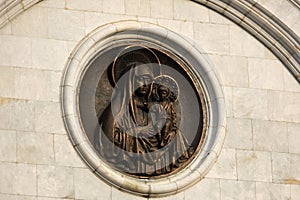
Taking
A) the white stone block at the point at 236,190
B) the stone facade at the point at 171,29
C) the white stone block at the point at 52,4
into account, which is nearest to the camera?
the stone facade at the point at 171,29

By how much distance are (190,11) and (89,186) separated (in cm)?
274

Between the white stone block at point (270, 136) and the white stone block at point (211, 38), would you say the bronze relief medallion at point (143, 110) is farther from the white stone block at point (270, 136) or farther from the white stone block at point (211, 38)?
the white stone block at point (270, 136)

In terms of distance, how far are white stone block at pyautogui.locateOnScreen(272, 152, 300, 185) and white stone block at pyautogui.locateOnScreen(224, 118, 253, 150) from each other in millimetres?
378

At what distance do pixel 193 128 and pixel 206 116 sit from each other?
224 millimetres

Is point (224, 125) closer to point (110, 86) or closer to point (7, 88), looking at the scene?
point (110, 86)

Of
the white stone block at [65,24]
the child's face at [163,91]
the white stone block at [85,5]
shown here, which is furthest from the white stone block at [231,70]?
the white stone block at [65,24]

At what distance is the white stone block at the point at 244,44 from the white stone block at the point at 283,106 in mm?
555

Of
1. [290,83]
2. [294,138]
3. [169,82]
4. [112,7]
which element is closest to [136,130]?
[169,82]

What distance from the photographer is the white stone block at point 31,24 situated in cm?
1748

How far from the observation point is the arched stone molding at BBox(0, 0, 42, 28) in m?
17.3

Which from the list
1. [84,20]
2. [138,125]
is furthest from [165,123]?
[84,20]

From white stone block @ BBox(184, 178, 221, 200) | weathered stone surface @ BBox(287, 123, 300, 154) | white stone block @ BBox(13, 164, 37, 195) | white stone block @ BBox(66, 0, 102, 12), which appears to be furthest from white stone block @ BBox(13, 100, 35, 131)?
weathered stone surface @ BBox(287, 123, 300, 154)

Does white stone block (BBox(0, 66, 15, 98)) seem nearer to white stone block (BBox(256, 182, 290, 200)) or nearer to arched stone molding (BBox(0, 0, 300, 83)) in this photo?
arched stone molding (BBox(0, 0, 300, 83))

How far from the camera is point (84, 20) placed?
58.4ft
